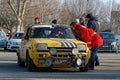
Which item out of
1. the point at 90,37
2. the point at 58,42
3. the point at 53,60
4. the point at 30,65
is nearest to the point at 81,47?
the point at 58,42

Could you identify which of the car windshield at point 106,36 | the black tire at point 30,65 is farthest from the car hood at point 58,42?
the car windshield at point 106,36

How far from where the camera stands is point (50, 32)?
1692 cm

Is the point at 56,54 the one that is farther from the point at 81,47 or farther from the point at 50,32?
the point at 50,32

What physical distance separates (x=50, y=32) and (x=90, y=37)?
1411mm

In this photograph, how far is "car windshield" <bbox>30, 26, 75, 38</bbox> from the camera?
16.8 meters

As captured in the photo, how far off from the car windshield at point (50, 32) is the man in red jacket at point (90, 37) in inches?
11.7

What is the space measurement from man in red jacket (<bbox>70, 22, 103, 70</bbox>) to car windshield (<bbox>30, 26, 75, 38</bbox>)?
296 millimetres

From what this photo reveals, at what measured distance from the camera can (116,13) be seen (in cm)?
7900

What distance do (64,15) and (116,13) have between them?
1070 cm

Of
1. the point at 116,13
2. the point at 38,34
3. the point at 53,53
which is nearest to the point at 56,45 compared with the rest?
the point at 53,53

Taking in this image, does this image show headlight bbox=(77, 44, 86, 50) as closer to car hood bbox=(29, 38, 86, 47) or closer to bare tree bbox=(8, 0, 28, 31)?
car hood bbox=(29, 38, 86, 47)

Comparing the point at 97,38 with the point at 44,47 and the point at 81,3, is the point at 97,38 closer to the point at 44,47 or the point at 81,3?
the point at 44,47

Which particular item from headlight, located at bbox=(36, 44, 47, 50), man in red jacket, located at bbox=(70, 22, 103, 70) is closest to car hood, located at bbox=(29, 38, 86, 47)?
headlight, located at bbox=(36, 44, 47, 50)

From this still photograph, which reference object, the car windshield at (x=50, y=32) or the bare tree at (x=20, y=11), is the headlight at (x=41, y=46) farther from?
the bare tree at (x=20, y=11)
